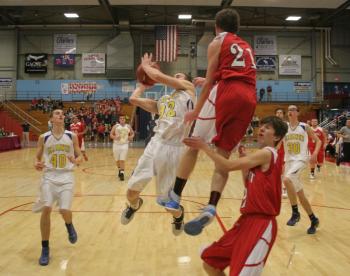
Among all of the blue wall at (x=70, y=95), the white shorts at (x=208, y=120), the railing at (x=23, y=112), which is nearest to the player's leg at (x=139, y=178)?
the white shorts at (x=208, y=120)

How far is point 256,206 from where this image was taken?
10.6ft

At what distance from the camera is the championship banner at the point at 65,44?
1222 inches

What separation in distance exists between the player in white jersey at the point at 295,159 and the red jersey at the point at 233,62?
365cm

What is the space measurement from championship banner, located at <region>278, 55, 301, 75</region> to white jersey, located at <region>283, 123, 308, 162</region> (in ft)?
82.7

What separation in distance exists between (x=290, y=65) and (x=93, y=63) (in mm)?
14860

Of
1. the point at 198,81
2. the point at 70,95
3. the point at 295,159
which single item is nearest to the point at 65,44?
the point at 70,95

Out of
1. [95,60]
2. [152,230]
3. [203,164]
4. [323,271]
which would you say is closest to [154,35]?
[95,60]

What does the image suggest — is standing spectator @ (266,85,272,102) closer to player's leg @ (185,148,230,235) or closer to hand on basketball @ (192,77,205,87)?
hand on basketball @ (192,77,205,87)

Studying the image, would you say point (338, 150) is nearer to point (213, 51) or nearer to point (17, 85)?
point (213, 51)

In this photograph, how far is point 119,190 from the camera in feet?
34.1

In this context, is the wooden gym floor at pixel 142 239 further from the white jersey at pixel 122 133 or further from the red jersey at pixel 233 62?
the white jersey at pixel 122 133

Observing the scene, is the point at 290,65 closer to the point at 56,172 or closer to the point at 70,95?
the point at 70,95

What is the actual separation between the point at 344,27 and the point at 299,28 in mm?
3502

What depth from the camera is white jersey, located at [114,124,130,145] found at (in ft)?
40.3
